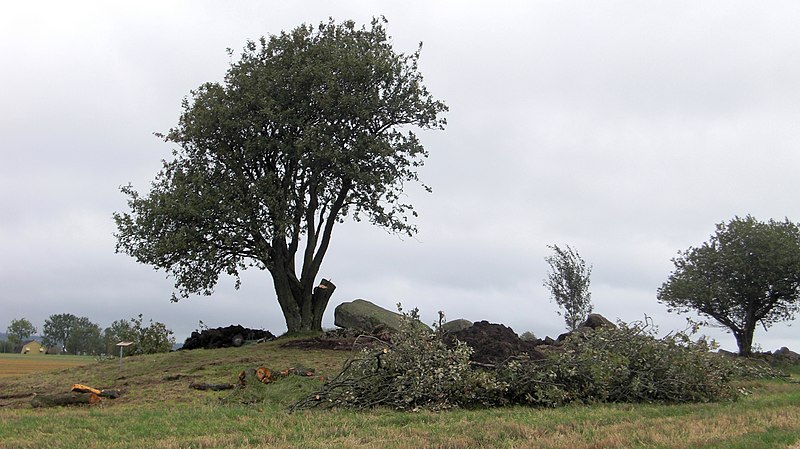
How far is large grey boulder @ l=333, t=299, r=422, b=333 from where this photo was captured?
72.7ft

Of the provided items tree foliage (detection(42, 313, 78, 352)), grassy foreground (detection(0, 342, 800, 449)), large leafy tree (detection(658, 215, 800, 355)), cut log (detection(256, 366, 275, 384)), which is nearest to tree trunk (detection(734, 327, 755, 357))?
large leafy tree (detection(658, 215, 800, 355))

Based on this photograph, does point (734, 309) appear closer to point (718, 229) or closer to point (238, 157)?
point (718, 229)

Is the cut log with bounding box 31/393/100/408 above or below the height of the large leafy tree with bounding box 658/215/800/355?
below

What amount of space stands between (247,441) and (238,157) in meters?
14.3

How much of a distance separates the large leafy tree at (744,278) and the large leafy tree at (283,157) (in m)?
14.7

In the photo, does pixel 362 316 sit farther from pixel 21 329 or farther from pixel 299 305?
pixel 21 329

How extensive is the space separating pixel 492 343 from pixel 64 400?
7.79m

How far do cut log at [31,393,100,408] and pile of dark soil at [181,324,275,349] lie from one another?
10.2 meters

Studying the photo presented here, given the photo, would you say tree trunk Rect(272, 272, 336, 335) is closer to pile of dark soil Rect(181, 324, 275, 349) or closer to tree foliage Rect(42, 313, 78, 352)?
pile of dark soil Rect(181, 324, 275, 349)

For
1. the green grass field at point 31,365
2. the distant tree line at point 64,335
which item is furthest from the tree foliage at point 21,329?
the green grass field at point 31,365

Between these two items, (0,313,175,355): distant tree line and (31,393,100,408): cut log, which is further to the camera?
(0,313,175,355): distant tree line

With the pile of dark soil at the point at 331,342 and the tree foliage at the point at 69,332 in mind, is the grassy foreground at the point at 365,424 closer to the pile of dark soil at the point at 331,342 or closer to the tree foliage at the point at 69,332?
the pile of dark soil at the point at 331,342

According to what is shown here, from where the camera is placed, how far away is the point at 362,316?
22547 mm

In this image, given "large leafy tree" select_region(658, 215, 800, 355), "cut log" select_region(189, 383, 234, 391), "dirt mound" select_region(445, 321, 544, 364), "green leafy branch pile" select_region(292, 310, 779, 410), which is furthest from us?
"large leafy tree" select_region(658, 215, 800, 355)
